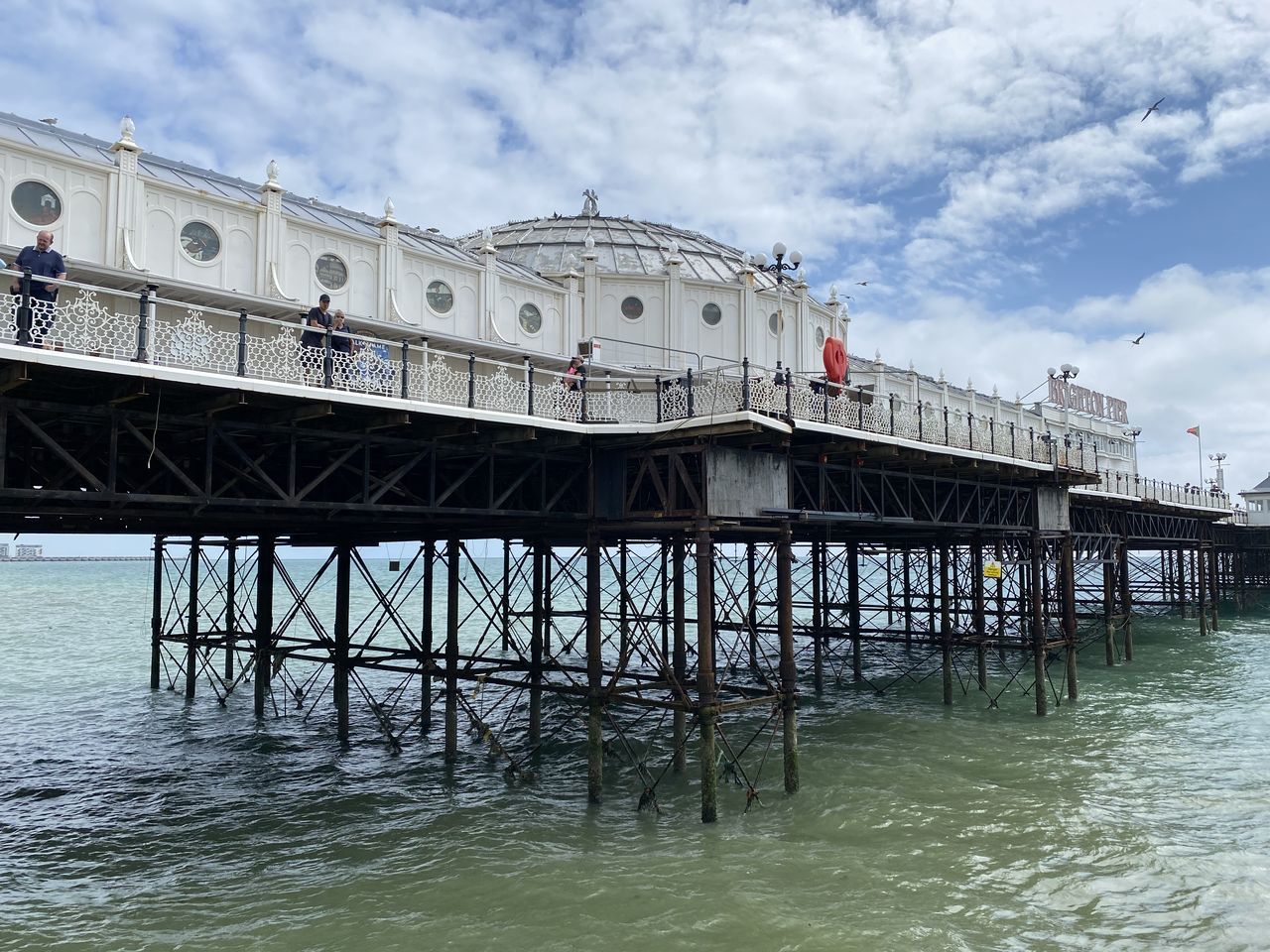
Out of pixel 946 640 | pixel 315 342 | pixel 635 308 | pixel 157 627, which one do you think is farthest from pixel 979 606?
pixel 157 627

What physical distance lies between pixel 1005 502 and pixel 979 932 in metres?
20.7

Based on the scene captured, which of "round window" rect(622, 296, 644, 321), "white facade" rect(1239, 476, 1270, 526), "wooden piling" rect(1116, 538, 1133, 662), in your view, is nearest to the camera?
"round window" rect(622, 296, 644, 321)

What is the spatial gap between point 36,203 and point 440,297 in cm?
991

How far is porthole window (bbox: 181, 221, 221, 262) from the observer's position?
846 inches

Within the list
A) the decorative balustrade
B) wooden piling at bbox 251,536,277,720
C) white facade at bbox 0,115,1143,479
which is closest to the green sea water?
wooden piling at bbox 251,536,277,720

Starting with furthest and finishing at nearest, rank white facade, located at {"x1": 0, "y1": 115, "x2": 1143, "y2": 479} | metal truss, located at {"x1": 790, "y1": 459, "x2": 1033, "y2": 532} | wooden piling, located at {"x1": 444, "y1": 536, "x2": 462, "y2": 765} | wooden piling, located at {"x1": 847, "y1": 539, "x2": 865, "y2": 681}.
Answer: wooden piling, located at {"x1": 847, "y1": 539, "x2": 865, "y2": 681} < metal truss, located at {"x1": 790, "y1": 459, "x2": 1033, "y2": 532} < wooden piling, located at {"x1": 444, "y1": 536, "x2": 462, "y2": 765} < white facade, located at {"x1": 0, "y1": 115, "x2": 1143, "y2": 479}

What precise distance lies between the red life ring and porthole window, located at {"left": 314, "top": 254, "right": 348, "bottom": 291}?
41.4 feet

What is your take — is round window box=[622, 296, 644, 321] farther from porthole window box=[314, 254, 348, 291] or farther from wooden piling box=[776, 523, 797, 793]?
wooden piling box=[776, 523, 797, 793]

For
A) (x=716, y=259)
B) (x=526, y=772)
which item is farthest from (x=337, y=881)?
(x=716, y=259)

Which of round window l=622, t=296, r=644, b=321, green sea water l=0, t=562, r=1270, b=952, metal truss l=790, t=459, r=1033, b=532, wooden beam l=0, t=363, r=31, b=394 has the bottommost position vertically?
green sea water l=0, t=562, r=1270, b=952

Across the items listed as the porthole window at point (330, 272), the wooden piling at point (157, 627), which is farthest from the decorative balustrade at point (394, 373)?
the wooden piling at point (157, 627)

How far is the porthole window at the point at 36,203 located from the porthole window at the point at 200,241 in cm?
260

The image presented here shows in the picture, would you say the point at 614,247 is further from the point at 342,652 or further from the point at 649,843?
the point at 649,843

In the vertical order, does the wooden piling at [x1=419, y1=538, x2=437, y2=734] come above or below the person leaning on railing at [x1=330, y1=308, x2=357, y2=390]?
below
